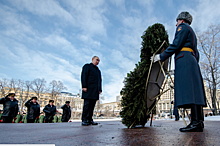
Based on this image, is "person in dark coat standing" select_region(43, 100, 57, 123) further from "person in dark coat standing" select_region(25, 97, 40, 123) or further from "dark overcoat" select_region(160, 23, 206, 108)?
"dark overcoat" select_region(160, 23, 206, 108)

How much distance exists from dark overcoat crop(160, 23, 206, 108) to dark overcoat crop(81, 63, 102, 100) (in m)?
2.35

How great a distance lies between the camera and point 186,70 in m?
2.59

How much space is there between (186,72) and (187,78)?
94mm

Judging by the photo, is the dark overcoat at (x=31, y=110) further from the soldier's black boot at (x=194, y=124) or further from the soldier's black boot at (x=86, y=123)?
the soldier's black boot at (x=194, y=124)

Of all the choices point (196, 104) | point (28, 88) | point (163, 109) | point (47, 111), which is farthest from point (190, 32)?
point (163, 109)

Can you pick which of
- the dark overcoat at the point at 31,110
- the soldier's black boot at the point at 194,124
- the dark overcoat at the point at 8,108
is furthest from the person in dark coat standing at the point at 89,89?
the dark overcoat at the point at 31,110

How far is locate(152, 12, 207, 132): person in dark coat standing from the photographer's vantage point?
8.14 ft

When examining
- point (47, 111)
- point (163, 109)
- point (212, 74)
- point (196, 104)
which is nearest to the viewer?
point (196, 104)

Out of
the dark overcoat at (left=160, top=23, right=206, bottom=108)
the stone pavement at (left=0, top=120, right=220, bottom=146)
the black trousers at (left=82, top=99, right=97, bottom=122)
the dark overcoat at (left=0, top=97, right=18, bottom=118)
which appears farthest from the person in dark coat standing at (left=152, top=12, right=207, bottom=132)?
the dark overcoat at (left=0, top=97, right=18, bottom=118)

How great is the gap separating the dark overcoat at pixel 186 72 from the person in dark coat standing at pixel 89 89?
2.35 meters

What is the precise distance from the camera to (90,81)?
469 centimetres

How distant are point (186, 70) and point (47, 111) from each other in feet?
32.5

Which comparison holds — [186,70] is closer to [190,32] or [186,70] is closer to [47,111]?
[190,32]

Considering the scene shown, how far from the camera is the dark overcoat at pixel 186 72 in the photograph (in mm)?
2504
